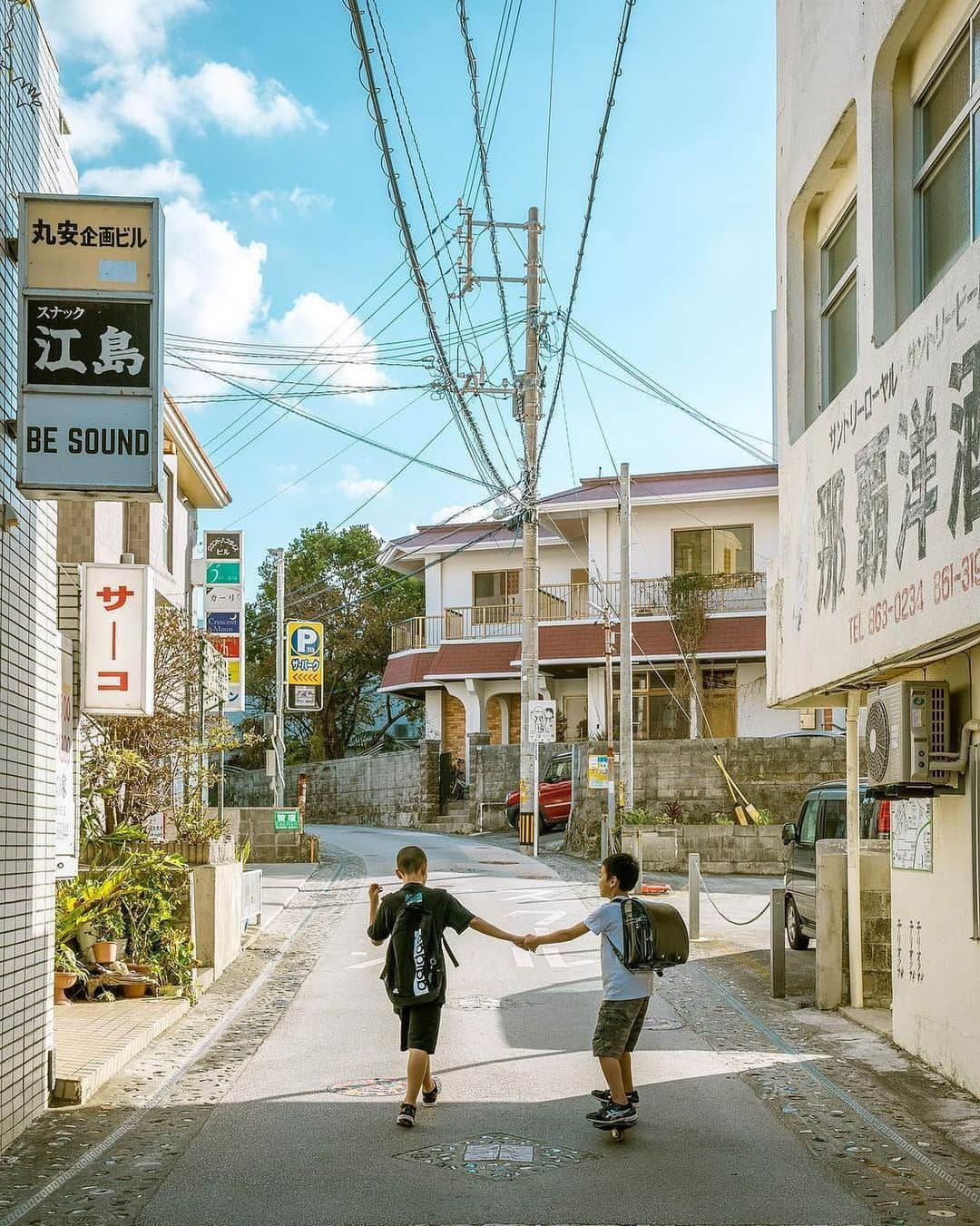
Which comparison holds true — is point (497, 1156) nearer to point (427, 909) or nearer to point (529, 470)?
point (427, 909)

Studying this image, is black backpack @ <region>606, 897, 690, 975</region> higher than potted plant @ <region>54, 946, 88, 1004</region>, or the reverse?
black backpack @ <region>606, 897, 690, 975</region>

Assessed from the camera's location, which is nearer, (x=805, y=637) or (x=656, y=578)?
(x=805, y=637)

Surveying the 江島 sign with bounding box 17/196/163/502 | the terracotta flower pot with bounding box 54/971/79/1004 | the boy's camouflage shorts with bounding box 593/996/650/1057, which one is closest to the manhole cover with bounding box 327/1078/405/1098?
the boy's camouflage shorts with bounding box 593/996/650/1057

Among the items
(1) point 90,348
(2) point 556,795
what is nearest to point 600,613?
(2) point 556,795

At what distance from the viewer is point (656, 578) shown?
40.4 metres

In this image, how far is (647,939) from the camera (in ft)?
25.5

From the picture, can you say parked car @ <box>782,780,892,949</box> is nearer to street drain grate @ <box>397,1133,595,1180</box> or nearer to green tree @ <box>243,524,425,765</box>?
street drain grate @ <box>397,1133,595,1180</box>

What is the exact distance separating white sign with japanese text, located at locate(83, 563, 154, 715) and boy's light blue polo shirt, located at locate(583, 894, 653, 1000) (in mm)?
5168

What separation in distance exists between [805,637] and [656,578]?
27.7 meters

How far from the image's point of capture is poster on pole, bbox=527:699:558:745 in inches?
1224

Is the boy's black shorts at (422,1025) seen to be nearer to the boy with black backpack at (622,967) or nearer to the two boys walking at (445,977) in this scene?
the two boys walking at (445,977)

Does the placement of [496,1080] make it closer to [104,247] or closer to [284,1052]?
[284,1052]

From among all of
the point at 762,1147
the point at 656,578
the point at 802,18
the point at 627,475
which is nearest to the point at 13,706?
the point at 762,1147

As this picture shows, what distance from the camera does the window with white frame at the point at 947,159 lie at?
30.1 feet
